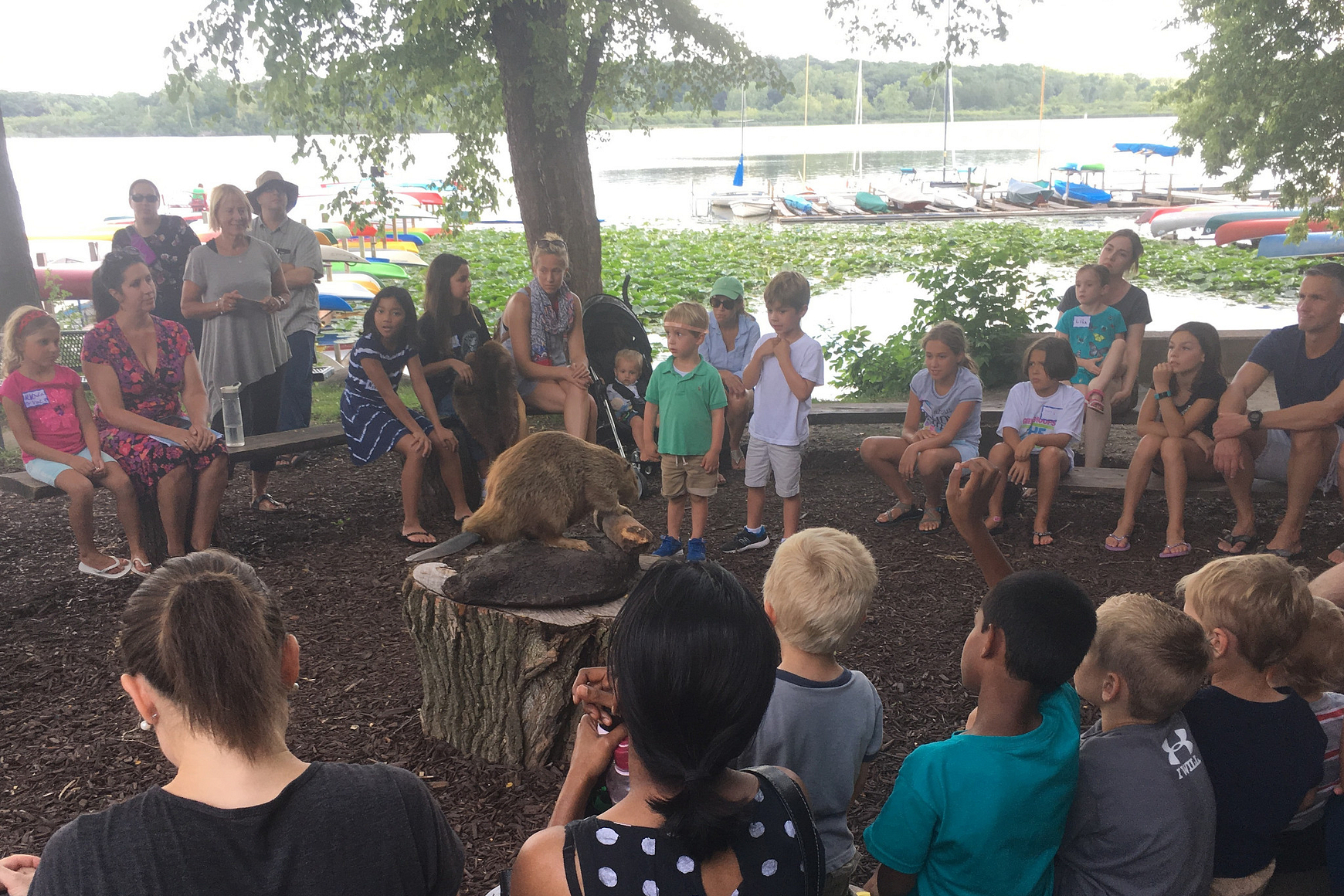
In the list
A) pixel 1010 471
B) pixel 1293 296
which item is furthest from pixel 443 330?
pixel 1293 296

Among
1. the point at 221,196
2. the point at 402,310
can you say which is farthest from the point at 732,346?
the point at 221,196

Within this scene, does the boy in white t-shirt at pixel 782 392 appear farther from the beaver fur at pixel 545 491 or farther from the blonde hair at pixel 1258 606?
the blonde hair at pixel 1258 606

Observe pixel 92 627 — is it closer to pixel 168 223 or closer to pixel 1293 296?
pixel 168 223

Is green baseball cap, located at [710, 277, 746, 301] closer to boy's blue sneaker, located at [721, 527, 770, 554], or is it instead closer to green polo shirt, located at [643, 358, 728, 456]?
green polo shirt, located at [643, 358, 728, 456]

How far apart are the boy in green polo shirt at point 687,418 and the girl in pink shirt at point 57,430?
262 centimetres

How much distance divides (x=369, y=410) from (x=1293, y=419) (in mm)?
4697

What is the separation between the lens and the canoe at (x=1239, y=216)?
62.6 ft

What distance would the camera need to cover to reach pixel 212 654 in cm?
146

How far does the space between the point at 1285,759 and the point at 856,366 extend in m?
6.08

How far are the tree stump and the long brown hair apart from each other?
156cm

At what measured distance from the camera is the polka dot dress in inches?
55.7

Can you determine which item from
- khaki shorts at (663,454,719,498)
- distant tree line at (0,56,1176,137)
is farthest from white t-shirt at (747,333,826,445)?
distant tree line at (0,56,1176,137)

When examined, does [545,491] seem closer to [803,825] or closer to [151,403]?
[803,825]

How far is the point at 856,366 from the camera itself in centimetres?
812
